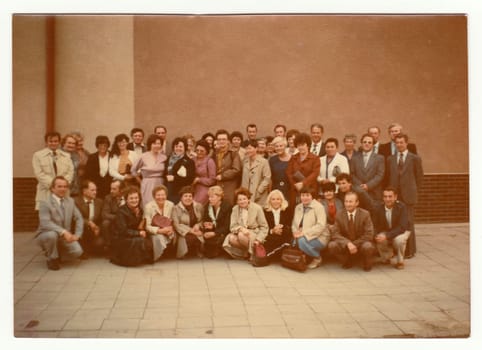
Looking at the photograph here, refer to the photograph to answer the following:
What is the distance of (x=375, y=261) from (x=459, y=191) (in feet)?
3.68

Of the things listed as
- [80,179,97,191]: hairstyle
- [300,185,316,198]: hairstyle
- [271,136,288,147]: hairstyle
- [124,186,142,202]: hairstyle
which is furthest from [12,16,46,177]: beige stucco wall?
[300,185,316,198]: hairstyle

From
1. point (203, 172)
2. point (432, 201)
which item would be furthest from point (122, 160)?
point (432, 201)

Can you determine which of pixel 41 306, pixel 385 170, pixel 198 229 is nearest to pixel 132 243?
pixel 198 229

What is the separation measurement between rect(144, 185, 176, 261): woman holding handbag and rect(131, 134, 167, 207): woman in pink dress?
5cm

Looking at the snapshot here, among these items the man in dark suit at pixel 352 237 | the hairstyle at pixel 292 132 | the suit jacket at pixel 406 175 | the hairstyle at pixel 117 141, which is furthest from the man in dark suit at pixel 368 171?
the hairstyle at pixel 117 141

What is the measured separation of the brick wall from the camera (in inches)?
216

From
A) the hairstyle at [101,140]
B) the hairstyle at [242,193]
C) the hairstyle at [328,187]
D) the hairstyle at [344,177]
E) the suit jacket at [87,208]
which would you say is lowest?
the suit jacket at [87,208]

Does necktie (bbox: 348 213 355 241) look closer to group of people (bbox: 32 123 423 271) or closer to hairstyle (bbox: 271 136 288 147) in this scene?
group of people (bbox: 32 123 423 271)

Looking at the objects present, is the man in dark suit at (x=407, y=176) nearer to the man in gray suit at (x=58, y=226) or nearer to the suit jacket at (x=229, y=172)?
the suit jacket at (x=229, y=172)

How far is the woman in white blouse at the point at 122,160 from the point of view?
5.61m

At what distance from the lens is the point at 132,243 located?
5.62 meters

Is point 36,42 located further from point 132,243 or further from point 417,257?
point 417,257

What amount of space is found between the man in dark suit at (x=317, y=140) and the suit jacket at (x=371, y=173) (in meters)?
0.36

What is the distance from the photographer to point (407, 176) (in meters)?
5.75
